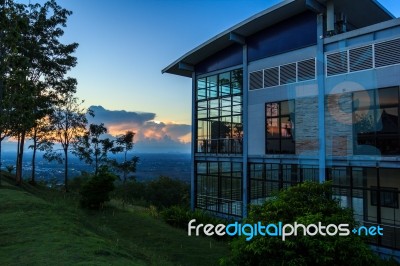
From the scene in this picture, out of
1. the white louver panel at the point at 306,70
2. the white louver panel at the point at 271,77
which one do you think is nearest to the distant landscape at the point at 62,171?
the white louver panel at the point at 271,77

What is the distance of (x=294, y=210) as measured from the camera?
25.6 ft

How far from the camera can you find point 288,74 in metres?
14.9

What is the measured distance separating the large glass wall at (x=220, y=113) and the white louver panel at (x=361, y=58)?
19.2 ft

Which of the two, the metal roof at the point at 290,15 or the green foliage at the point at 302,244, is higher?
the metal roof at the point at 290,15

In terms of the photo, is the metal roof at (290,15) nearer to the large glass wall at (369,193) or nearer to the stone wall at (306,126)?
the stone wall at (306,126)

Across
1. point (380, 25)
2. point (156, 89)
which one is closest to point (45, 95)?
point (156, 89)

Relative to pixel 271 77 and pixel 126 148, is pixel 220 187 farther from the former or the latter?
pixel 126 148

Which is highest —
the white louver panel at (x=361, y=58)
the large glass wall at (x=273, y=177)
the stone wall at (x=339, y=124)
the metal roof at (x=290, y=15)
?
the metal roof at (x=290, y=15)

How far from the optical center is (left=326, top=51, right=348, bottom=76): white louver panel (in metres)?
12.9

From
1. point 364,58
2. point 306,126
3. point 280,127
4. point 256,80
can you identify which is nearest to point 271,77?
point 256,80

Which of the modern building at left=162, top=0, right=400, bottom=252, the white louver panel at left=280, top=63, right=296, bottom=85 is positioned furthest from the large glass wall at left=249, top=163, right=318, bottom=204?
the white louver panel at left=280, top=63, right=296, bottom=85

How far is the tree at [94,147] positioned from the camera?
30.8m

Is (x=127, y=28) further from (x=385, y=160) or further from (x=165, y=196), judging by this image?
(x=165, y=196)

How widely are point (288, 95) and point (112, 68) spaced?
13.4 meters
